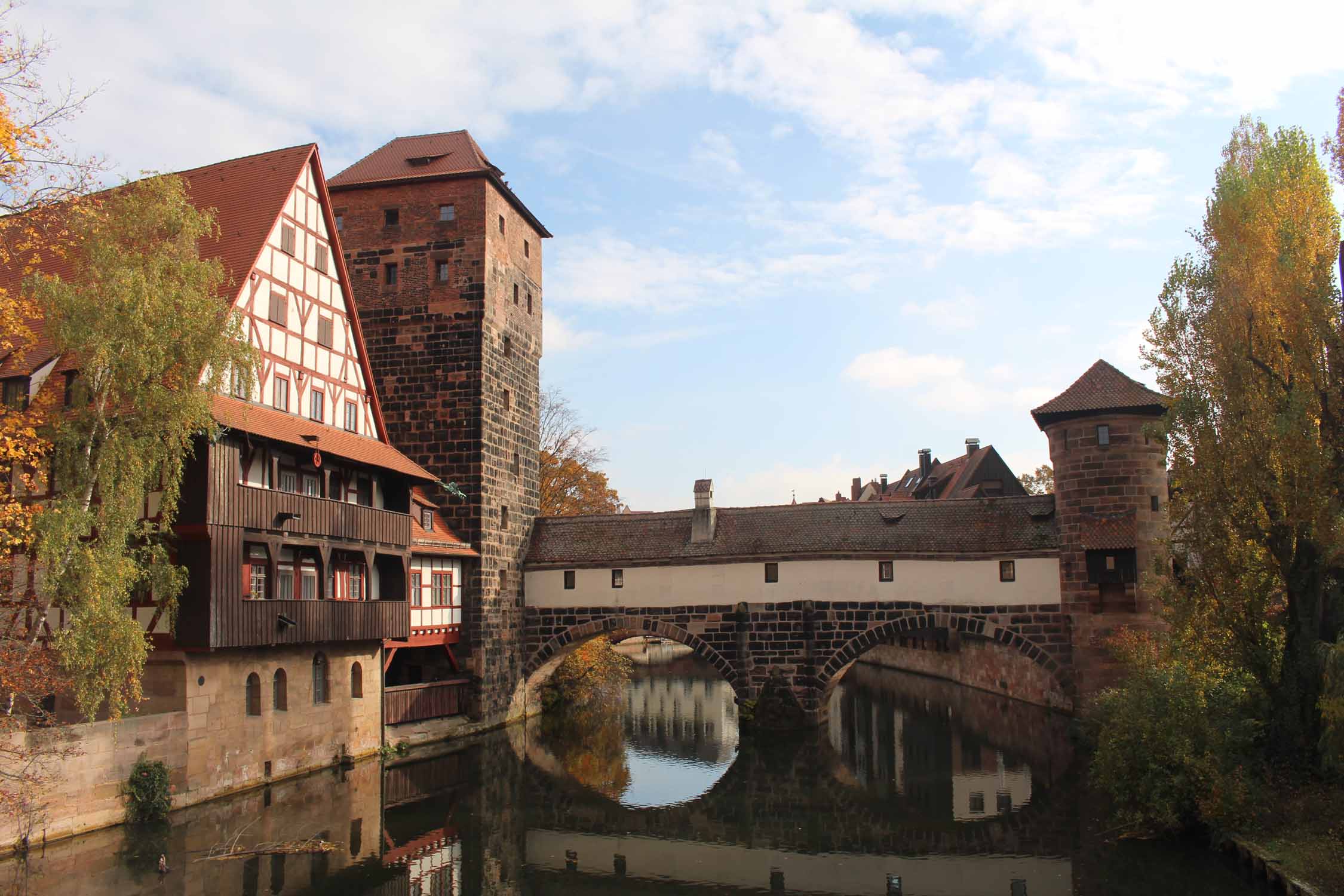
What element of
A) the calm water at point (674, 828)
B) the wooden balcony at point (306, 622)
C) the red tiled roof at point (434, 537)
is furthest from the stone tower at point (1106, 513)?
the wooden balcony at point (306, 622)

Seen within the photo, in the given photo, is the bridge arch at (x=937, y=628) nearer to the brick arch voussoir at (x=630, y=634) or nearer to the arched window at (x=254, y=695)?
the brick arch voussoir at (x=630, y=634)

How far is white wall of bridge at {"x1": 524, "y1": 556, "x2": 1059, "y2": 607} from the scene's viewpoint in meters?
27.9

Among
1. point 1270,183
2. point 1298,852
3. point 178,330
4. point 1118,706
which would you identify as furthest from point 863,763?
point 178,330

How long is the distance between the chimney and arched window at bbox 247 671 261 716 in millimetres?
13271

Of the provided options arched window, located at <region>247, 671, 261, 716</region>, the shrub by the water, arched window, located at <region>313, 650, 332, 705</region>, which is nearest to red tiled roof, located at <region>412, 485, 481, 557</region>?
arched window, located at <region>313, 650, 332, 705</region>

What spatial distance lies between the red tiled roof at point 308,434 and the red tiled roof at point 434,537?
1.70 m

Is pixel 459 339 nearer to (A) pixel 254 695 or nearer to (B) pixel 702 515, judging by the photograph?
(B) pixel 702 515

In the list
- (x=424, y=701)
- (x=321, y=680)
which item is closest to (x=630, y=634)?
(x=424, y=701)

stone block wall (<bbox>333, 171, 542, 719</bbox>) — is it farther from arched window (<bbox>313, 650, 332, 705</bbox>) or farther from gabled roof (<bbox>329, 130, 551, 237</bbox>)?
arched window (<bbox>313, 650, 332, 705</bbox>)

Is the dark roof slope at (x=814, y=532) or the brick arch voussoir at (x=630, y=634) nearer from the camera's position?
the dark roof slope at (x=814, y=532)

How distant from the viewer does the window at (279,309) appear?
21781 millimetres

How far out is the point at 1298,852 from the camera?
13.5m

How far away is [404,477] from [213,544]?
724 centimetres

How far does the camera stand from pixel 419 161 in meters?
31.2
